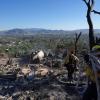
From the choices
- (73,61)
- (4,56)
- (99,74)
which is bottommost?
(4,56)

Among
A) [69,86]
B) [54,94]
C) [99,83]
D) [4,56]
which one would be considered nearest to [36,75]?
[69,86]

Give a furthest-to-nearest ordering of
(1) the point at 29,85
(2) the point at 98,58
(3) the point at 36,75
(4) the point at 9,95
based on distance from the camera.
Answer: (3) the point at 36,75 < (1) the point at 29,85 < (4) the point at 9,95 < (2) the point at 98,58

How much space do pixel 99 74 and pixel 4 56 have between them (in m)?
22.5

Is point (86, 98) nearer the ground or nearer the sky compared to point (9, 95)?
nearer the sky

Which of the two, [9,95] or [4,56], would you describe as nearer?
[9,95]

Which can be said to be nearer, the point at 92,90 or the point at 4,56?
the point at 92,90

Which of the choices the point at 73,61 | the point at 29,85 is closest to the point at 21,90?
the point at 29,85

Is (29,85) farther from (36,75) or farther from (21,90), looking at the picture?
(36,75)

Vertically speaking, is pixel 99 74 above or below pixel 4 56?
above

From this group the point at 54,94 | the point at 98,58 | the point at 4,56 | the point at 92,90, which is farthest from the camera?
the point at 4,56

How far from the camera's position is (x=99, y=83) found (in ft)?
18.6

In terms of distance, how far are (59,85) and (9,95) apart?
1.84m

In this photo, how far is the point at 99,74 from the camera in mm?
5617

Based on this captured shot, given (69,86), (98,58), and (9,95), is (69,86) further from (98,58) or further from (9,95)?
(98,58)
